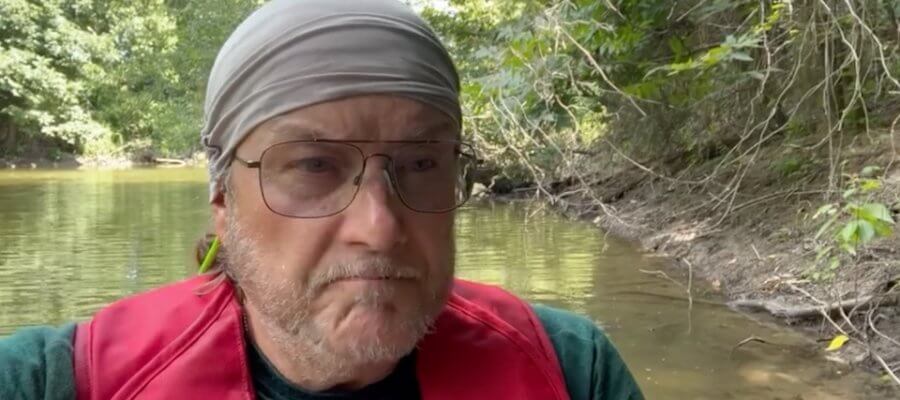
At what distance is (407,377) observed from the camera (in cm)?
132

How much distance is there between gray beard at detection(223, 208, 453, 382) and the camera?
46.9 inches

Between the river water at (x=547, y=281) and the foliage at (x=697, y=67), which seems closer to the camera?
the river water at (x=547, y=281)

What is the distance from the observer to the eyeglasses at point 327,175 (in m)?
1.21

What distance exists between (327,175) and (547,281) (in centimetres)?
696

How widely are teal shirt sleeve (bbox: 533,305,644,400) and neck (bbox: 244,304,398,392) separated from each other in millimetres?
252

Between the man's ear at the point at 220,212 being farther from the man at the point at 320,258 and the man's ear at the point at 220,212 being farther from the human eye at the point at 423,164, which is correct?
the human eye at the point at 423,164

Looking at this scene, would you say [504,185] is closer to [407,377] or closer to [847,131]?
[847,131]

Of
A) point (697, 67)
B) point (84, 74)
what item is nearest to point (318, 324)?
point (697, 67)

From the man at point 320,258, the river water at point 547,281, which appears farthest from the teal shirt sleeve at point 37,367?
the river water at point 547,281

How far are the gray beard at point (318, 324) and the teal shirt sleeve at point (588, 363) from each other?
23 centimetres

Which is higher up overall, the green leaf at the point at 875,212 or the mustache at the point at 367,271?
the green leaf at the point at 875,212

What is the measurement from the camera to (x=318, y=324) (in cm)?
122

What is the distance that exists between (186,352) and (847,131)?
7202 millimetres

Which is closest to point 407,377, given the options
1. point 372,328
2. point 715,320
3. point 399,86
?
point 372,328
